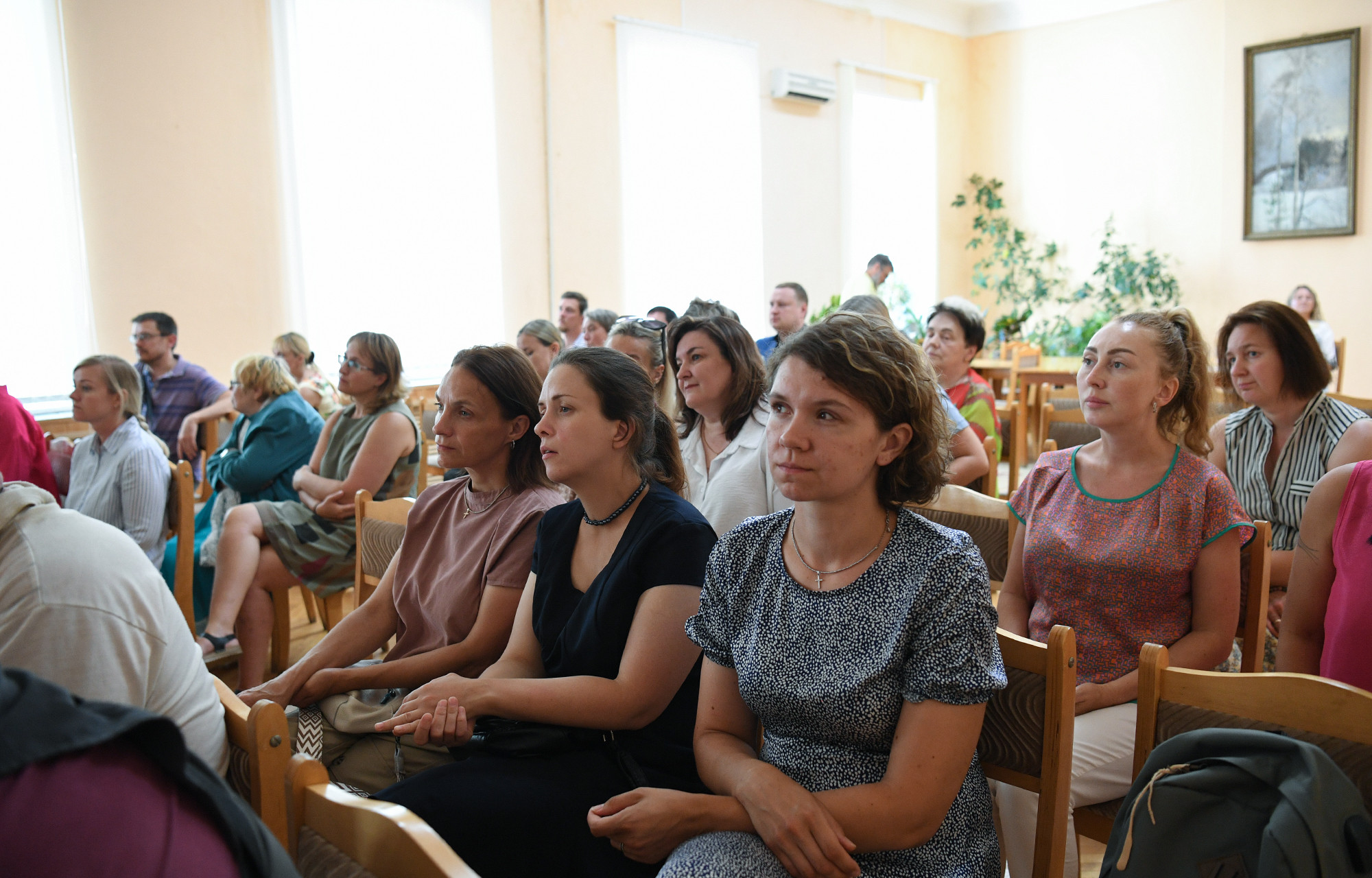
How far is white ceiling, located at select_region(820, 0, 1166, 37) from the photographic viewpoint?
910 centimetres

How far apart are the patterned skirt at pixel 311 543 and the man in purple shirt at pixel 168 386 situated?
6.09ft

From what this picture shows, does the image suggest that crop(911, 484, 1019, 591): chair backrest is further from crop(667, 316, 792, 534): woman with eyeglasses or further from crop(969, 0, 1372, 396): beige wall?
crop(969, 0, 1372, 396): beige wall

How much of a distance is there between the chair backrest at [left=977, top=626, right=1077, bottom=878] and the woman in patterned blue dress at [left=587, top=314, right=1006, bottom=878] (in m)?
0.06

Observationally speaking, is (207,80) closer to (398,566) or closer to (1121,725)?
(398,566)

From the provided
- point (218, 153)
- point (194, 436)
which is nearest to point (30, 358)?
point (194, 436)

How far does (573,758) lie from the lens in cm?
155

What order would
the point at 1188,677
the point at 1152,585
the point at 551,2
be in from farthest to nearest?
the point at 551,2, the point at 1152,585, the point at 1188,677

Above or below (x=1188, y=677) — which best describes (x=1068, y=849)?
below

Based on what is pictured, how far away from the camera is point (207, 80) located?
17.9 feet

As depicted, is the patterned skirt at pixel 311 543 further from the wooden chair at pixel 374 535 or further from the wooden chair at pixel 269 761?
the wooden chair at pixel 269 761

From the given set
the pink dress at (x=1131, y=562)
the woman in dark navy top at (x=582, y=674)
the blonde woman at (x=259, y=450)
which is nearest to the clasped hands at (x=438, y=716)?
the woman in dark navy top at (x=582, y=674)

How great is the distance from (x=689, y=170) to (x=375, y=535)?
575cm

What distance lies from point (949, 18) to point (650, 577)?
9722mm

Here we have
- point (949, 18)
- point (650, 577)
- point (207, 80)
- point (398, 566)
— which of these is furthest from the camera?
point (949, 18)
